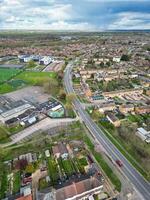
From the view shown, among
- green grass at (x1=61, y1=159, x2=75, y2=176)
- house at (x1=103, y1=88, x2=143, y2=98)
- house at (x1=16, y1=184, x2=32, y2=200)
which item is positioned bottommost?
house at (x1=16, y1=184, x2=32, y2=200)

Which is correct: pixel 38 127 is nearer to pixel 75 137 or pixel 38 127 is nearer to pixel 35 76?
pixel 75 137

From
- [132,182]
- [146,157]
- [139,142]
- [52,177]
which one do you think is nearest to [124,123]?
[139,142]

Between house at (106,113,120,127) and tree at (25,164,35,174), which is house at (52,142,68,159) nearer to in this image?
tree at (25,164,35,174)

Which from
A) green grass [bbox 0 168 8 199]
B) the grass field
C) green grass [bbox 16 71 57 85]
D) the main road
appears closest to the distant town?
the main road

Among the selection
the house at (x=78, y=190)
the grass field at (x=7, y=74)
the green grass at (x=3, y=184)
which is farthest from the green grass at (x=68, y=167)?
the grass field at (x=7, y=74)

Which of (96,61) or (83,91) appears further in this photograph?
(96,61)

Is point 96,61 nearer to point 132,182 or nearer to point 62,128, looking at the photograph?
point 62,128

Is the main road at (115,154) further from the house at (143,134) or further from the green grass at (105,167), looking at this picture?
the house at (143,134)

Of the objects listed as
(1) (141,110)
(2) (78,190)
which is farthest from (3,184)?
(1) (141,110)
